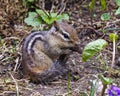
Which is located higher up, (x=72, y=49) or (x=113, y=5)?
(x=113, y=5)

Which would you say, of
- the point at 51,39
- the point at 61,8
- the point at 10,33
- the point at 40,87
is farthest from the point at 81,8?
the point at 40,87

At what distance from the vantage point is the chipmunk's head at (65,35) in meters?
4.39

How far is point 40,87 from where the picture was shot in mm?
4324

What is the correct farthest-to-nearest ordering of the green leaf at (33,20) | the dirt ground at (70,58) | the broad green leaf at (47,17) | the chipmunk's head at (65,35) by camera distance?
the green leaf at (33,20), the broad green leaf at (47,17), the chipmunk's head at (65,35), the dirt ground at (70,58)

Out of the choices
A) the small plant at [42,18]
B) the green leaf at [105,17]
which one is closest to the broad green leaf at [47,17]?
the small plant at [42,18]

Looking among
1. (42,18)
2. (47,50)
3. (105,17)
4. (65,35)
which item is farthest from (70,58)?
(105,17)

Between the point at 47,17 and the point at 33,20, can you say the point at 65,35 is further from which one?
the point at 33,20

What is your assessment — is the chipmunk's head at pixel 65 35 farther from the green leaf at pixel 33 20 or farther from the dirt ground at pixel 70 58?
the green leaf at pixel 33 20

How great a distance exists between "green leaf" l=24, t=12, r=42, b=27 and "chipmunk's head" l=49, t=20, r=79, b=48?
0.79 metres

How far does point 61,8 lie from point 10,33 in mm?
862

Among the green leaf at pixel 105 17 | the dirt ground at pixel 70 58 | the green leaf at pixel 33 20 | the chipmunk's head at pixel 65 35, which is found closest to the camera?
the dirt ground at pixel 70 58

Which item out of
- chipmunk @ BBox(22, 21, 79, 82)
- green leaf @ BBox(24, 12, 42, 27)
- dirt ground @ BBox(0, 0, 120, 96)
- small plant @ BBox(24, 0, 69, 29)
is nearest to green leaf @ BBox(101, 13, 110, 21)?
dirt ground @ BBox(0, 0, 120, 96)

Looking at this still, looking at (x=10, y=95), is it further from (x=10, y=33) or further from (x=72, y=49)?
(x=10, y=33)


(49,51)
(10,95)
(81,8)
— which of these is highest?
(81,8)
